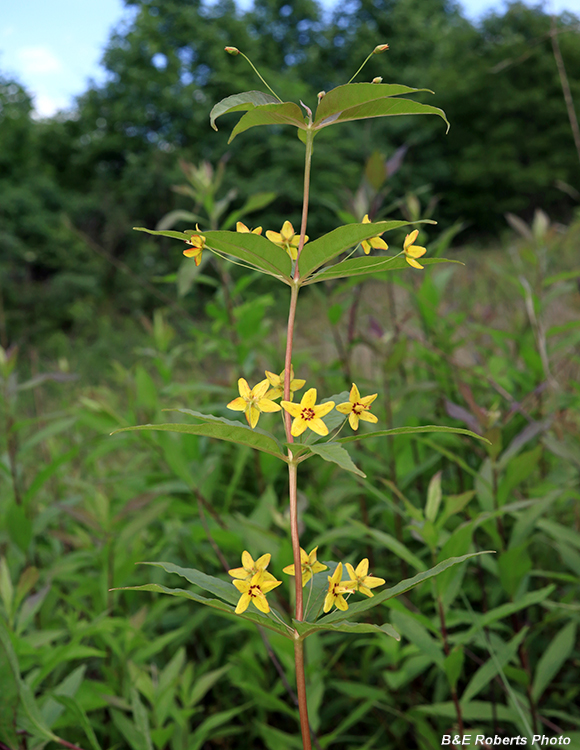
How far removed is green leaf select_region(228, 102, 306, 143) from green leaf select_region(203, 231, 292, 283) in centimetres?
8

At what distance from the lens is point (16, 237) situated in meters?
11.0

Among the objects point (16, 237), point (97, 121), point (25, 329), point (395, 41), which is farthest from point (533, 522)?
point (395, 41)

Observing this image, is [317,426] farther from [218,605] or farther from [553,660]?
[553,660]

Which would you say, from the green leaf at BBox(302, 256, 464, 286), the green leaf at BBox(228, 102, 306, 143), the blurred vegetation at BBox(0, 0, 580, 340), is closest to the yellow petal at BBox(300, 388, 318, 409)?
the green leaf at BBox(302, 256, 464, 286)

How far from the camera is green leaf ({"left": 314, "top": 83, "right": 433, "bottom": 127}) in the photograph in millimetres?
436

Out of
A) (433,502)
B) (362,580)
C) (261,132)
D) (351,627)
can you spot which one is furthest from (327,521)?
(261,132)

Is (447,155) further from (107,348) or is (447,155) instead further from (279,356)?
(279,356)

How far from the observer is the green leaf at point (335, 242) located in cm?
47

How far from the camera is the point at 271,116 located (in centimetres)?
49

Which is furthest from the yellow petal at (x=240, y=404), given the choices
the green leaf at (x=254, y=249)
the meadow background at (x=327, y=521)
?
the meadow background at (x=327, y=521)

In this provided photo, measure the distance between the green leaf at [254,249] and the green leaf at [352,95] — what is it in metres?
0.12

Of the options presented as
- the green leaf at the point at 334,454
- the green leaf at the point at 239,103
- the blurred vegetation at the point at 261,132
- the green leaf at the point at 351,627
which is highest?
the blurred vegetation at the point at 261,132

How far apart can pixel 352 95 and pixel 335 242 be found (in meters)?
0.12

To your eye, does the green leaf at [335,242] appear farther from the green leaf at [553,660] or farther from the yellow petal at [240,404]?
the green leaf at [553,660]
